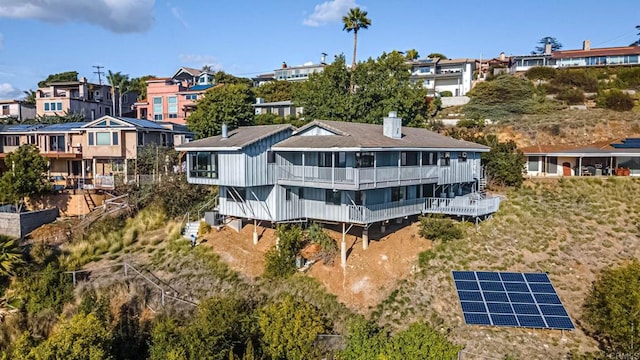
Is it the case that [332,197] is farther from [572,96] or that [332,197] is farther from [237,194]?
[572,96]

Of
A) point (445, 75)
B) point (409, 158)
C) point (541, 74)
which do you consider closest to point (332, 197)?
point (409, 158)

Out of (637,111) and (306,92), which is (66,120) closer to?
(306,92)

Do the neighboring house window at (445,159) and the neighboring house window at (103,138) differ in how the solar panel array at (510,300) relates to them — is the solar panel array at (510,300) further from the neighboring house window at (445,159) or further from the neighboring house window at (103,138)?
the neighboring house window at (103,138)

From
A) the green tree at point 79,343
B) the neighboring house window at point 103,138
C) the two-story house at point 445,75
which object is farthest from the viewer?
the two-story house at point 445,75

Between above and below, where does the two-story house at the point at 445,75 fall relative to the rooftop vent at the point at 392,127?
above

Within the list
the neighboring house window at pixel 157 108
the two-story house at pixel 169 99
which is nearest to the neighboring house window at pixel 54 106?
the two-story house at pixel 169 99
